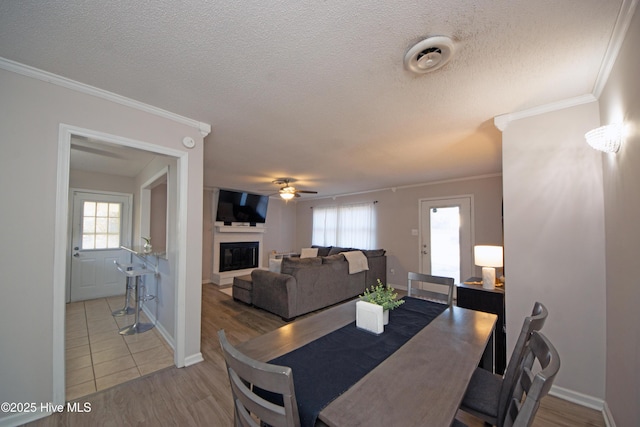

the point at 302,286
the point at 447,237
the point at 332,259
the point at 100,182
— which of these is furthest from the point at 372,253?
the point at 100,182

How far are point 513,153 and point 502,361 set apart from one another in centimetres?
195

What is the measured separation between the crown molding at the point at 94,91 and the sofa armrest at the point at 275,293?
7.30 ft

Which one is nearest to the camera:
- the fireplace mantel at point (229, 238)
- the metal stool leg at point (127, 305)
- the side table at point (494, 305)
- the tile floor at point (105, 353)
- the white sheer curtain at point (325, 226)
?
the tile floor at point (105, 353)

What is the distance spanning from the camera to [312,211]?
7871mm

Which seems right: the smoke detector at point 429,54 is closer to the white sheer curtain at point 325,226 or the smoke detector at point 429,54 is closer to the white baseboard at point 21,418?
the white baseboard at point 21,418

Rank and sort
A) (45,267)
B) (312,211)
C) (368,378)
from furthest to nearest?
1. (312,211)
2. (45,267)
3. (368,378)

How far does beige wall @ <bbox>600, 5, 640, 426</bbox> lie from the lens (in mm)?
1292

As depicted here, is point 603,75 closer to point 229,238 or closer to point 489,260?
point 489,260

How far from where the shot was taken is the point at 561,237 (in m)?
2.01

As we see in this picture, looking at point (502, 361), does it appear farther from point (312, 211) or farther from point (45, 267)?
point (312, 211)

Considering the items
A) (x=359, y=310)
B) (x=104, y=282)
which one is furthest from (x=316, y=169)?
(x=104, y=282)

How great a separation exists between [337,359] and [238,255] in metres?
5.95

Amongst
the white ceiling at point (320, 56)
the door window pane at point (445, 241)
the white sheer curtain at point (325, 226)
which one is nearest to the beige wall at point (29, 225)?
the white ceiling at point (320, 56)

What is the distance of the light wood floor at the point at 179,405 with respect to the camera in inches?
68.2
